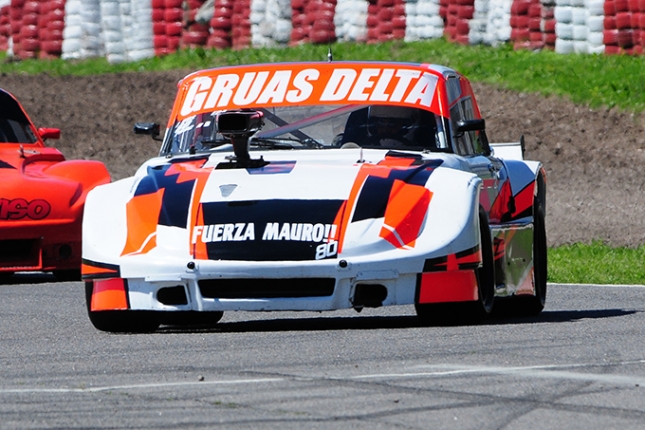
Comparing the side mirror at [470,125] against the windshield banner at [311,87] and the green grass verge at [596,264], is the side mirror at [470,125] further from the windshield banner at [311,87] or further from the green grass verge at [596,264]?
the green grass verge at [596,264]

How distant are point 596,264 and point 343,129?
17.4 feet

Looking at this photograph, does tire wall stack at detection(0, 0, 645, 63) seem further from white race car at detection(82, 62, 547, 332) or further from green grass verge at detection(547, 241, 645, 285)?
white race car at detection(82, 62, 547, 332)

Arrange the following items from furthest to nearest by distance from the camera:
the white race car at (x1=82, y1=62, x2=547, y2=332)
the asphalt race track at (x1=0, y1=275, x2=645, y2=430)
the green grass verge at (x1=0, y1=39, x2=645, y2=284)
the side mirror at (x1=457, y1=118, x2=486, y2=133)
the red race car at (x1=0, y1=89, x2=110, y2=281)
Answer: the green grass verge at (x1=0, y1=39, x2=645, y2=284)
the red race car at (x1=0, y1=89, x2=110, y2=281)
the side mirror at (x1=457, y1=118, x2=486, y2=133)
the white race car at (x1=82, y1=62, x2=547, y2=332)
the asphalt race track at (x1=0, y1=275, x2=645, y2=430)

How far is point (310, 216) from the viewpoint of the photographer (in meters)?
7.00

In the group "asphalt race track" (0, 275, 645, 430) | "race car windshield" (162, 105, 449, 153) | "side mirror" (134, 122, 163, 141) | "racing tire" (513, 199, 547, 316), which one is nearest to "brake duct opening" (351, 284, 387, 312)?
"asphalt race track" (0, 275, 645, 430)

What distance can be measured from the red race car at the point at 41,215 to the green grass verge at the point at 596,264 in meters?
3.57

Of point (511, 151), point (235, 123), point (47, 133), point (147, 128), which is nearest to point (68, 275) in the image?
point (47, 133)

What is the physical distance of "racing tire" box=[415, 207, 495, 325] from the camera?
7277mm

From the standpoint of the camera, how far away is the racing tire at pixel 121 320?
24.3 feet

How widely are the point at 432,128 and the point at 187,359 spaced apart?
251cm

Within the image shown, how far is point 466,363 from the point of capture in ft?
19.1

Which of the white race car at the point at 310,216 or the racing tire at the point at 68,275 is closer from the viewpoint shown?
the white race car at the point at 310,216

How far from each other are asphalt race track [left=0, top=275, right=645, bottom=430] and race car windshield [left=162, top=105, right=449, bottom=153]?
90 cm

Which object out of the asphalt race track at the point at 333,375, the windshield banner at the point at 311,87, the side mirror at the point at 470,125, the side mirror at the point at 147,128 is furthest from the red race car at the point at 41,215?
the side mirror at the point at 470,125
